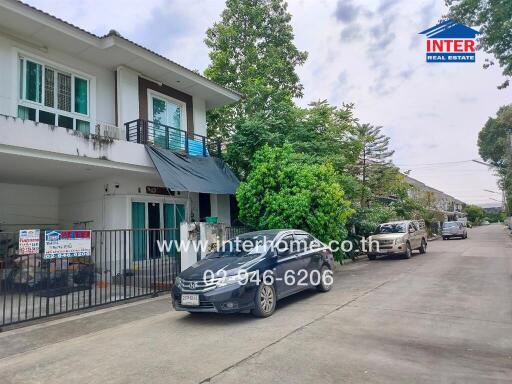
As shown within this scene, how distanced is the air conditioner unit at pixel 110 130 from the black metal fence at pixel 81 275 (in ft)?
11.6

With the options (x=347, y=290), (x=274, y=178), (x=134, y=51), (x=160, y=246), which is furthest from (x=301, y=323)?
(x=134, y=51)

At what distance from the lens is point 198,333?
6.09 meters

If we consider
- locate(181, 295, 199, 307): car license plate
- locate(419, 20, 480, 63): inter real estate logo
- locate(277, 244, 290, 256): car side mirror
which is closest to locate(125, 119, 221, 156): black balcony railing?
locate(277, 244, 290, 256): car side mirror

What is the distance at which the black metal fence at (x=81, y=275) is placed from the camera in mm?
7352

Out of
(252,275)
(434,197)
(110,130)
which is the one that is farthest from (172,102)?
(434,197)

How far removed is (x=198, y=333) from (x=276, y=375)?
7.28ft

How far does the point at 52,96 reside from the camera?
11.0m

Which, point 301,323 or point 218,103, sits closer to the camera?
point 301,323

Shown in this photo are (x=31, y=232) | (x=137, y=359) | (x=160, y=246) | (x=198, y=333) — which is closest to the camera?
(x=137, y=359)

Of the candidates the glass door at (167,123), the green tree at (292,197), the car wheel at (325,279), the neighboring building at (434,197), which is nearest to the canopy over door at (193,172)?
the glass door at (167,123)

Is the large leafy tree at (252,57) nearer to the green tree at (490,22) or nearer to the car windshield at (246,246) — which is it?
the green tree at (490,22)

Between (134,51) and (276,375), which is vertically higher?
(134,51)

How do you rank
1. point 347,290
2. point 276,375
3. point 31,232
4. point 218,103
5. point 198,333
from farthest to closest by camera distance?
point 218,103 → point 347,290 → point 31,232 → point 198,333 → point 276,375

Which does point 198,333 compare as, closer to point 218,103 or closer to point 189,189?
point 189,189
